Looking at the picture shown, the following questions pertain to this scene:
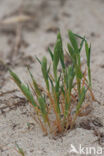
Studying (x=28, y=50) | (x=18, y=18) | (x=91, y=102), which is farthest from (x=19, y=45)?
(x=91, y=102)

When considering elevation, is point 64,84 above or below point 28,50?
above

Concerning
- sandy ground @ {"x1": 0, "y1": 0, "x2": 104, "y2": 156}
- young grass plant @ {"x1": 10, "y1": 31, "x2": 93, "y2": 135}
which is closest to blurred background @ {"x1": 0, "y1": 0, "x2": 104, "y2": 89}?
sandy ground @ {"x1": 0, "y1": 0, "x2": 104, "y2": 156}

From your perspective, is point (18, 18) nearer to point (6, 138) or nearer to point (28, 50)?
point (28, 50)

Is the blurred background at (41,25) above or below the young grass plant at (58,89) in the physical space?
below

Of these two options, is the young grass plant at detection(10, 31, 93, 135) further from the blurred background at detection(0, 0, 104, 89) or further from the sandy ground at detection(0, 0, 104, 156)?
the blurred background at detection(0, 0, 104, 89)

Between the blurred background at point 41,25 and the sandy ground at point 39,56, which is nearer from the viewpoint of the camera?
the sandy ground at point 39,56

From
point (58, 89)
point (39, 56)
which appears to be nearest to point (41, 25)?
point (39, 56)

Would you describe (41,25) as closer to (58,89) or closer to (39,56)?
(39,56)

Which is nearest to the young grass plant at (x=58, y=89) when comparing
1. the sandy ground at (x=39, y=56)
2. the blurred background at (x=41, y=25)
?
the sandy ground at (x=39, y=56)

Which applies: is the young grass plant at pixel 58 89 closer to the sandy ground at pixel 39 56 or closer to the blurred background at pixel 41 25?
the sandy ground at pixel 39 56
